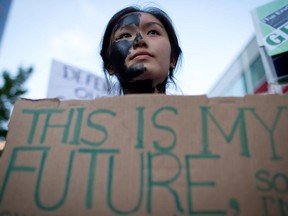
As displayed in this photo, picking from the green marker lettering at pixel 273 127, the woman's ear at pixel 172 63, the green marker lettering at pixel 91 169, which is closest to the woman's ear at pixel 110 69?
the woman's ear at pixel 172 63

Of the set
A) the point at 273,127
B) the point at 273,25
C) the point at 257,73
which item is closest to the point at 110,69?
the point at 273,127

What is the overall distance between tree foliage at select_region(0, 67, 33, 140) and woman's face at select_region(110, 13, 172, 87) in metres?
6.38

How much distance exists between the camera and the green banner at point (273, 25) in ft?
4.97

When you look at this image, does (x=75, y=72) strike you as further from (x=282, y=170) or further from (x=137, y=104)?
(x=282, y=170)

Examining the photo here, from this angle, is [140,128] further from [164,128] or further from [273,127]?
[273,127]

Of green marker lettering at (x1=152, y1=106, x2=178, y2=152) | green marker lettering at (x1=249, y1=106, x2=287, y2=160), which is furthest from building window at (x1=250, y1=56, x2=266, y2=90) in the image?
green marker lettering at (x1=152, y1=106, x2=178, y2=152)

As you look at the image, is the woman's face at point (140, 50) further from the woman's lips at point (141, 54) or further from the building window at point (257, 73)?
the building window at point (257, 73)

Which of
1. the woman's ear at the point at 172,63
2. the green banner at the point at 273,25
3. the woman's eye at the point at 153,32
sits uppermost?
the green banner at the point at 273,25

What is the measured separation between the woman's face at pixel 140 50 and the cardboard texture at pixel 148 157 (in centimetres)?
31

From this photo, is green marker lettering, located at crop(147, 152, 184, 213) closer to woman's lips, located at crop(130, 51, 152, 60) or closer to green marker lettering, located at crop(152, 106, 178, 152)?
green marker lettering, located at crop(152, 106, 178, 152)

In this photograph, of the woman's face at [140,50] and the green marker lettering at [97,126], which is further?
the woman's face at [140,50]

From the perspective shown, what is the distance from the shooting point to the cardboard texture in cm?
61

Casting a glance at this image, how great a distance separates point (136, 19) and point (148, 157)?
2.43 ft

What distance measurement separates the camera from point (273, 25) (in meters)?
1.62
